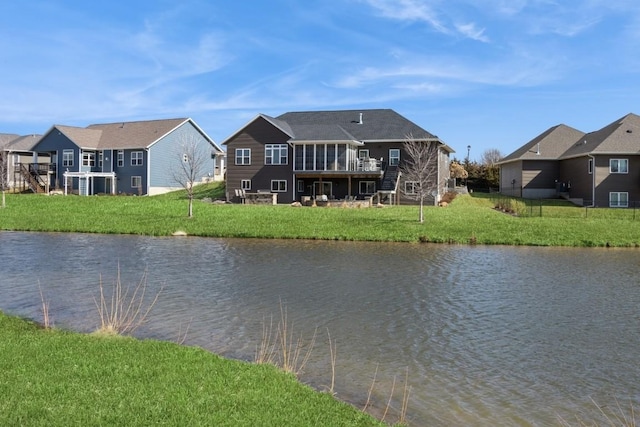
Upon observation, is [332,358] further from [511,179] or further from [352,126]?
[511,179]

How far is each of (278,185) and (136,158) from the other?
54.5 ft

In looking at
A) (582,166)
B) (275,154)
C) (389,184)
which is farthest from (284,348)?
(582,166)

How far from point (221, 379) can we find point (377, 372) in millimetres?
2754

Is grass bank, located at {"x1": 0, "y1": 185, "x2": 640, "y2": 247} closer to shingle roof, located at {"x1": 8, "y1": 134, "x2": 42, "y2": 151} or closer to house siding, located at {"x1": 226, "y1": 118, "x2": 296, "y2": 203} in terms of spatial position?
house siding, located at {"x1": 226, "y1": 118, "x2": 296, "y2": 203}

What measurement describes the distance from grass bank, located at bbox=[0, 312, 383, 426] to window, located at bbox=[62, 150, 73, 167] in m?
52.1

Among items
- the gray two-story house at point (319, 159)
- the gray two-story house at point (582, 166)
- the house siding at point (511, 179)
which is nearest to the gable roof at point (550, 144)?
the gray two-story house at point (582, 166)

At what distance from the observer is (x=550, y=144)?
54.1 metres

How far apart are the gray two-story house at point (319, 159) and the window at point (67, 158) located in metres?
18.7

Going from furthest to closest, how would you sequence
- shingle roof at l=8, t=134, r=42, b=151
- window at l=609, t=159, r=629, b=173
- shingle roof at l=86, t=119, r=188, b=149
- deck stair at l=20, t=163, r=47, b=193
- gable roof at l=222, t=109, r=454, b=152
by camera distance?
shingle roof at l=8, t=134, r=42, b=151
deck stair at l=20, t=163, r=47, b=193
shingle roof at l=86, t=119, r=188, b=149
gable roof at l=222, t=109, r=454, b=152
window at l=609, t=159, r=629, b=173

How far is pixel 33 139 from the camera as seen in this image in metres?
66.6

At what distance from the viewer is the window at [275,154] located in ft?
155

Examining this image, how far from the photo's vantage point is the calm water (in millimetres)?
8094

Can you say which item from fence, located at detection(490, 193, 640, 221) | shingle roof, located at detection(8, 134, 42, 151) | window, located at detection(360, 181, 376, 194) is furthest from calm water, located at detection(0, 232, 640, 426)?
shingle roof, located at detection(8, 134, 42, 151)

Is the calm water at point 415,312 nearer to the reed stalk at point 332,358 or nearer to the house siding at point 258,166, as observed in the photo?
the reed stalk at point 332,358
